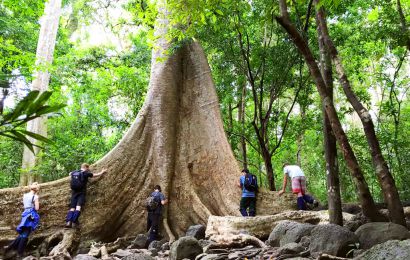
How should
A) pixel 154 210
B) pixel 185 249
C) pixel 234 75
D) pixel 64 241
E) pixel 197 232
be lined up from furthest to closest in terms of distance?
pixel 234 75 < pixel 154 210 < pixel 64 241 < pixel 197 232 < pixel 185 249

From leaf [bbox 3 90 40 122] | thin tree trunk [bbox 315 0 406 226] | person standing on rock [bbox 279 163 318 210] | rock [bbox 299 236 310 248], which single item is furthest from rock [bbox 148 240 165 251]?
leaf [bbox 3 90 40 122]

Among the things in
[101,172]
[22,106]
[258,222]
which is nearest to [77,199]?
[101,172]

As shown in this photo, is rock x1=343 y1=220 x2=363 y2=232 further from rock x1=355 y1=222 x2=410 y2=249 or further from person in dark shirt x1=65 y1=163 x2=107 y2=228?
person in dark shirt x1=65 y1=163 x2=107 y2=228

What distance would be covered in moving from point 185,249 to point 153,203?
8.88 feet

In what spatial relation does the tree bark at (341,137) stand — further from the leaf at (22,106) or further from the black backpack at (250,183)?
the leaf at (22,106)

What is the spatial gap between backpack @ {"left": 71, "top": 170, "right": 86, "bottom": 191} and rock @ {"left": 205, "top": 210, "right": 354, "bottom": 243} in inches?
104

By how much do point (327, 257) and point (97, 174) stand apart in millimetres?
5354

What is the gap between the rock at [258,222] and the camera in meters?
5.67

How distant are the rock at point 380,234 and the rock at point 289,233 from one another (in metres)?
0.61

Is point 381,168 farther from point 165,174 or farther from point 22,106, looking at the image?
point 165,174

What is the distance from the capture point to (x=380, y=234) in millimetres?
3799

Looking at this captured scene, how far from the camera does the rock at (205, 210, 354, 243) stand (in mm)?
5672

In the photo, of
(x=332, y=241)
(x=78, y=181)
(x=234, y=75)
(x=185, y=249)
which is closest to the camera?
(x=332, y=241)

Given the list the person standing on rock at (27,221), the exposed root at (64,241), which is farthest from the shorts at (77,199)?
the person standing on rock at (27,221)
